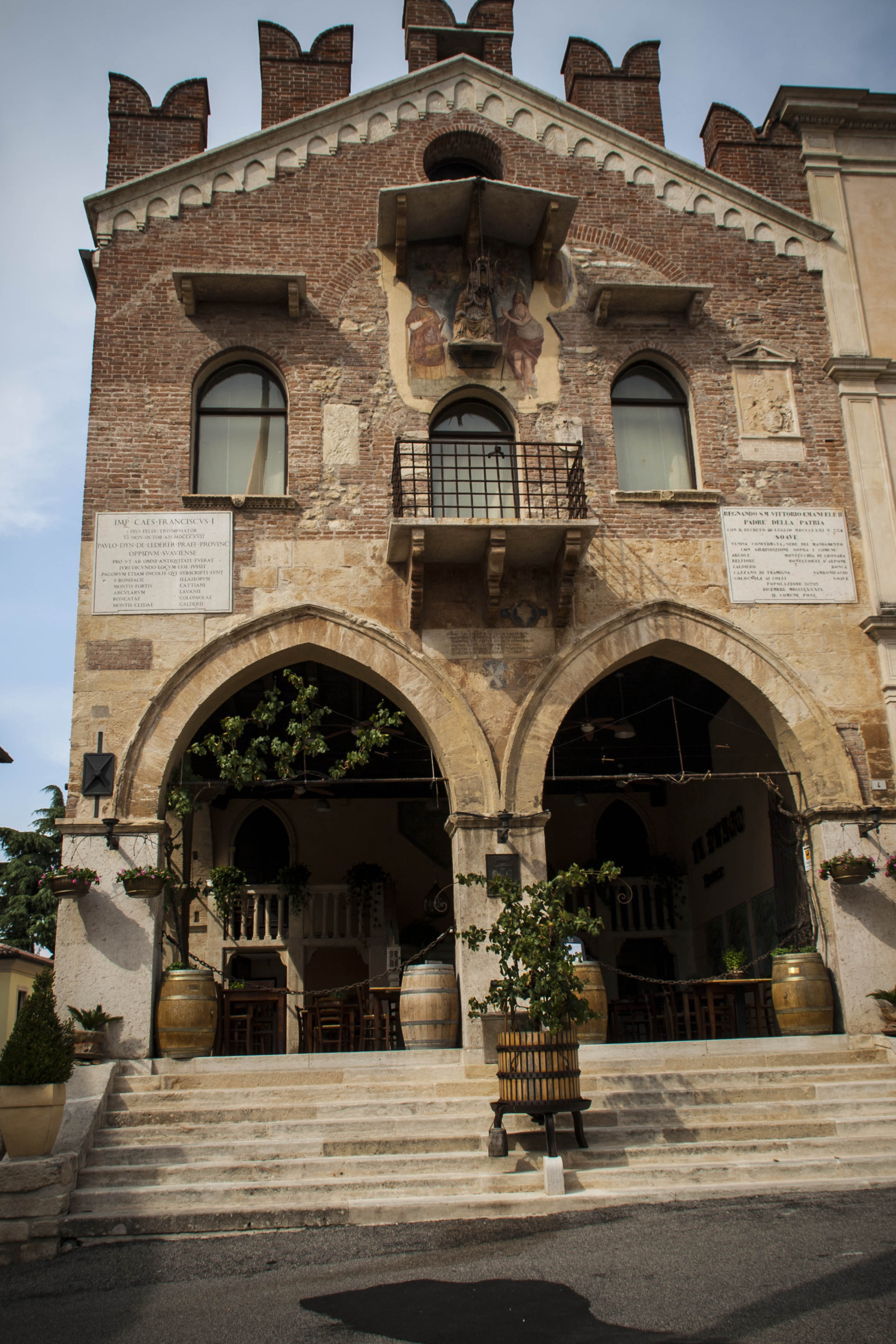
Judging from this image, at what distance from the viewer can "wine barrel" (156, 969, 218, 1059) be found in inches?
420

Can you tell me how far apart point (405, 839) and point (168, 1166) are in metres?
10.4

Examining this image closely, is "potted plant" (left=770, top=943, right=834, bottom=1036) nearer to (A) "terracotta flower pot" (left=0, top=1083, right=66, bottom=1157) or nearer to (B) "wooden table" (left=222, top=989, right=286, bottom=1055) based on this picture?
(B) "wooden table" (left=222, top=989, right=286, bottom=1055)

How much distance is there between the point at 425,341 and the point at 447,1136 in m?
8.96

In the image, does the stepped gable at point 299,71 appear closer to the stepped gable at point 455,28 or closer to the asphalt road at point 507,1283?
the stepped gable at point 455,28

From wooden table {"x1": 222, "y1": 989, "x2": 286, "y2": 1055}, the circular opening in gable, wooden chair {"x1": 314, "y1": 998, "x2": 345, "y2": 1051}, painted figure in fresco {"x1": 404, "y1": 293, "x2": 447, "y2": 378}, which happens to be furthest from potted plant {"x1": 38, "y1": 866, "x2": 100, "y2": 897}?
the circular opening in gable

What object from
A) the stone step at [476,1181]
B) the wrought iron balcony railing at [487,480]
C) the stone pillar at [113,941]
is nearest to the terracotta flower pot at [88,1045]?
the stone pillar at [113,941]

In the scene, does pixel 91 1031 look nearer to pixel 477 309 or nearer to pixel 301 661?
pixel 301 661

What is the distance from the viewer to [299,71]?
14734mm

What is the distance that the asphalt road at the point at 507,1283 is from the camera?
528 centimetres

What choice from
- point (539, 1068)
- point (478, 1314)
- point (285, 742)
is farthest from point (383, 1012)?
point (478, 1314)

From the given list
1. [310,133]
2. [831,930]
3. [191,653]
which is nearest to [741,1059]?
[831,930]

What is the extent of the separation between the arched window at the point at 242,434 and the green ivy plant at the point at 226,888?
475 centimetres

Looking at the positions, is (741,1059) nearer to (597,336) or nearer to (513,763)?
(513,763)

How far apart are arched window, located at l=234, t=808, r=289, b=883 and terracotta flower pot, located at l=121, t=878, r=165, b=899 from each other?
7.20m
